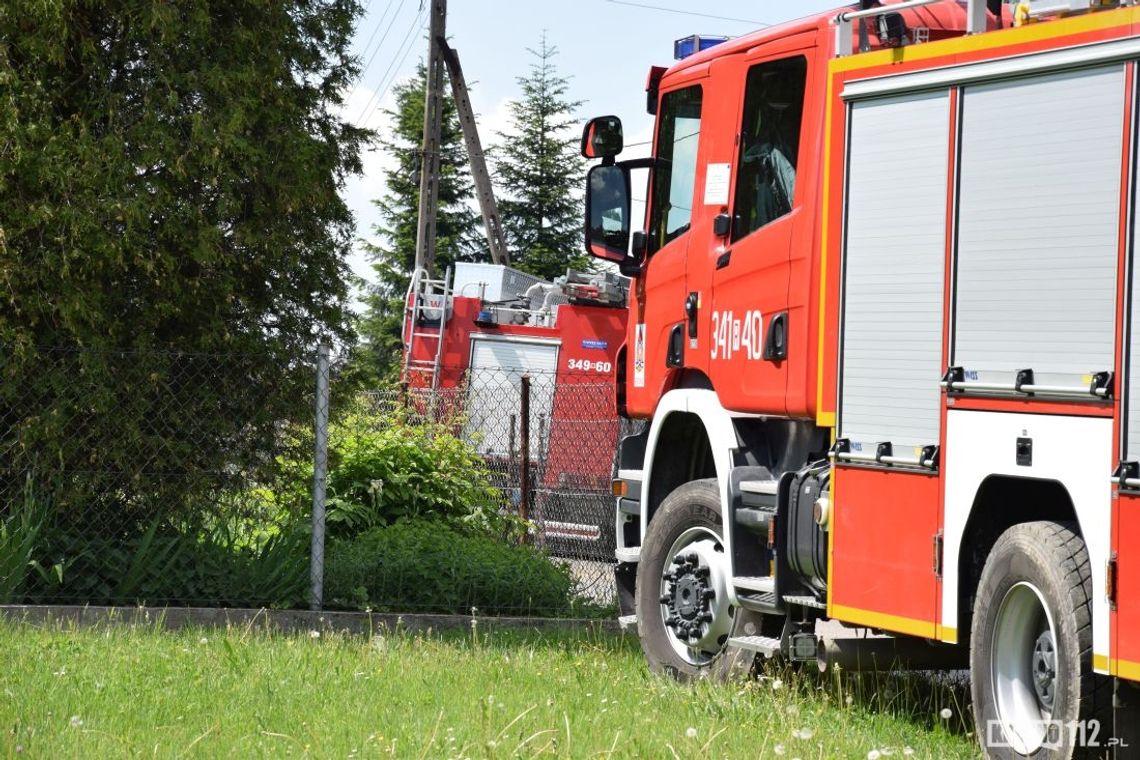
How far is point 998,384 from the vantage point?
5.67m

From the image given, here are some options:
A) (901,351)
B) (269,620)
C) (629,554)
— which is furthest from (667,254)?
(269,620)

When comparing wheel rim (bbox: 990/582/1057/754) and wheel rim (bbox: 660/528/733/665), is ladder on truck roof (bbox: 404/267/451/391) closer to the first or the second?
wheel rim (bbox: 660/528/733/665)

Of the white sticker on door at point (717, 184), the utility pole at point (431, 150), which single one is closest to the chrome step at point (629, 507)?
the white sticker on door at point (717, 184)

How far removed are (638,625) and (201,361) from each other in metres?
3.70

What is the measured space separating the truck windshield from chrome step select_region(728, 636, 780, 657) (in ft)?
7.41

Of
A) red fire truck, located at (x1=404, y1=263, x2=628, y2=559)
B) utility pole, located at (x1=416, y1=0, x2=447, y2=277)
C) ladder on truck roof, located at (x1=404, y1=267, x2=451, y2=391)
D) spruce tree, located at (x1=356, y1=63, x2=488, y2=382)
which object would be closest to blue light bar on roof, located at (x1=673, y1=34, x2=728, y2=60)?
red fire truck, located at (x1=404, y1=263, x2=628, y2=559)

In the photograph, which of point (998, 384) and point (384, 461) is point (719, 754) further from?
point (384, 461)

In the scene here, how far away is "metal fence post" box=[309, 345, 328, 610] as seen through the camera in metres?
9.99

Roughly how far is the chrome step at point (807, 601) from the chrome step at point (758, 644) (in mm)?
243

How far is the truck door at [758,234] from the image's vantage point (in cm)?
733

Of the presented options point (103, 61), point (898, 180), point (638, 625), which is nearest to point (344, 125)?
point (103, 61)

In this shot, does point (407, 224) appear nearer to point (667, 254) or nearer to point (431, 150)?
point (431, 150)

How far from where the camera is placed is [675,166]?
852cm

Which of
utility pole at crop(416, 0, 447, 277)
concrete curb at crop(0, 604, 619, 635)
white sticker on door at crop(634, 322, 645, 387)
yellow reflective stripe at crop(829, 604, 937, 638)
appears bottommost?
concrete curb at crop(0, 604, 619, 635)
